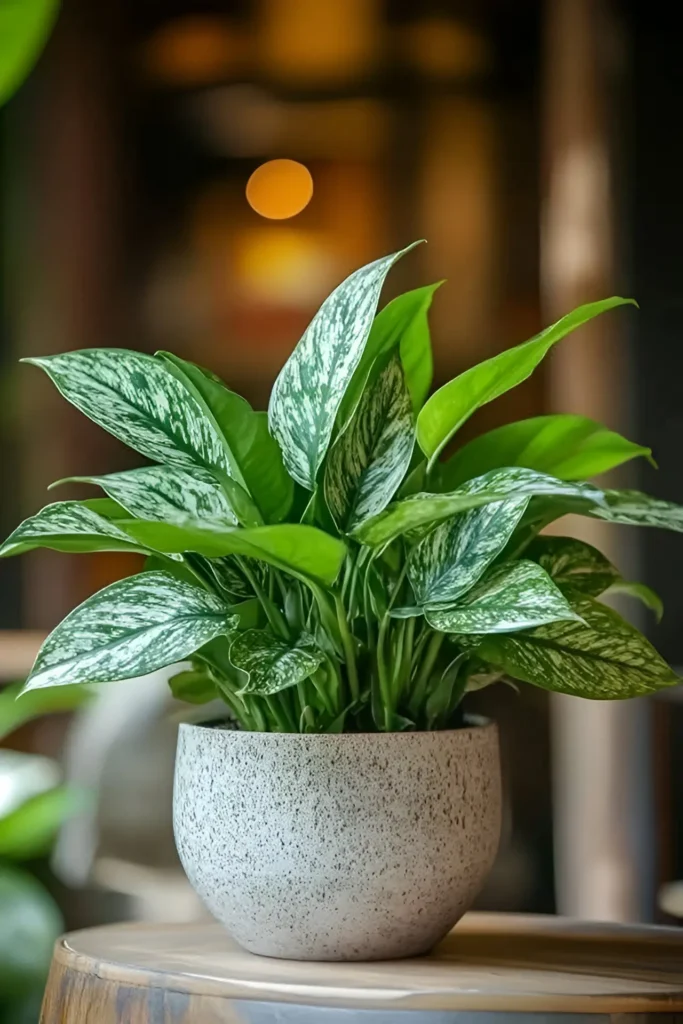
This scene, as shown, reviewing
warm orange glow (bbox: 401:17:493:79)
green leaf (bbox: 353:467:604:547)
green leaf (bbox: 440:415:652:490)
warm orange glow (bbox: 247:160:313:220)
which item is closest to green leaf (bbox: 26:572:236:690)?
green leaf (bbox: 353:467:604:547)

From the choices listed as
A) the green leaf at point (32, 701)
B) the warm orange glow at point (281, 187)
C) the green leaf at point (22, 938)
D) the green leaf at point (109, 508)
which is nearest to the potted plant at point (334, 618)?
the green leaf at point (109, 508)

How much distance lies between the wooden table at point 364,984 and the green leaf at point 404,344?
35 cm

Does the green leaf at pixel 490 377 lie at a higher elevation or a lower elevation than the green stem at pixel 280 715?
higher

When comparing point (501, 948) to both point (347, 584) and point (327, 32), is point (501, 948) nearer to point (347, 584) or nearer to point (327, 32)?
point (347, 584)

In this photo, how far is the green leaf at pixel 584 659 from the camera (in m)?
0.78

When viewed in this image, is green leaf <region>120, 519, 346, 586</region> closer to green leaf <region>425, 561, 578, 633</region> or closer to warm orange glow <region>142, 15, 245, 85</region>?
green leaf <region>425, 561, 578, 633</region>

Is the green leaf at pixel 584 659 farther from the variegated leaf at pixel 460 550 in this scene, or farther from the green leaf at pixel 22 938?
the green leaf at pixel 22 938

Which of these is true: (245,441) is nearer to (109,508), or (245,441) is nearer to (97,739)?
(109,508)

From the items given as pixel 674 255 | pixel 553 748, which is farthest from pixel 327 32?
pixel 553 748

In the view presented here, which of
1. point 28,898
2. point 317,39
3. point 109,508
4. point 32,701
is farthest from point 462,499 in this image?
point 317,39

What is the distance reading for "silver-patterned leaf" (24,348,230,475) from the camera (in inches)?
30.4

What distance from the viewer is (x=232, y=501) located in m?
0.76

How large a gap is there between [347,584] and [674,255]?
90cm

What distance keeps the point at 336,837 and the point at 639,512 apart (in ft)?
0.94
